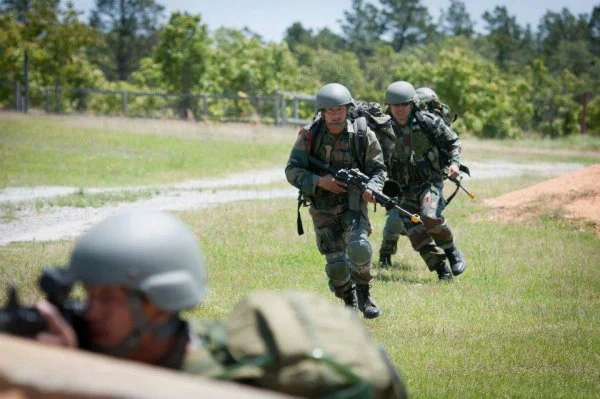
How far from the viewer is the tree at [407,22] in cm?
10362

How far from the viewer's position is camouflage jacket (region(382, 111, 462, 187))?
12.8 meters

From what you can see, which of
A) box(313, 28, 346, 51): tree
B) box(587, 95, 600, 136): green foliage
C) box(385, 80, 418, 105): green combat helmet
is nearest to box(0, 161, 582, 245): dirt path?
box(385, 80, 418, 105): green combat helmet

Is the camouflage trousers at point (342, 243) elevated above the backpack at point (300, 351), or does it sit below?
below

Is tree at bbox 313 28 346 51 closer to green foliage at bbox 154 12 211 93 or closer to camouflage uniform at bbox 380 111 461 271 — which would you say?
green foliage at bbox 154 12 211 93

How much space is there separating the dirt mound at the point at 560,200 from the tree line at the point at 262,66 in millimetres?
32339

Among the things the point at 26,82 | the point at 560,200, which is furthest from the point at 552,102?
the point at 560,200

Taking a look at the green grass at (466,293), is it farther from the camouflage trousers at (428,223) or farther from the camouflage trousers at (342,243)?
the camouflage trousers at (342,243)

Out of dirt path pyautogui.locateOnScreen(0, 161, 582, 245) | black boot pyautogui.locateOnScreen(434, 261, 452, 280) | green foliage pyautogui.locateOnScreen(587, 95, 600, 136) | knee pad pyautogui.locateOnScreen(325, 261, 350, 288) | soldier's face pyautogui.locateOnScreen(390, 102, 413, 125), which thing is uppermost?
soldier's face pyautogui.locateOnScreen(390, 102, 413, 125)

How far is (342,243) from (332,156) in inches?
32.2

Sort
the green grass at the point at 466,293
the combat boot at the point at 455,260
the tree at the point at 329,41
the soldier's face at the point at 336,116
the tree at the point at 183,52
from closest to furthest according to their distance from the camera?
1. the green grass at the point at 466,293
2. the soldier's face at the point at 336,116
3. the combat boot at the point at 455,260
4. the tree at the point at 183,52
5. the tree at the point at 329,41

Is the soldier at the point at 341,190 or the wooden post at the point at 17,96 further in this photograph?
the wooden post at the point at 17,96

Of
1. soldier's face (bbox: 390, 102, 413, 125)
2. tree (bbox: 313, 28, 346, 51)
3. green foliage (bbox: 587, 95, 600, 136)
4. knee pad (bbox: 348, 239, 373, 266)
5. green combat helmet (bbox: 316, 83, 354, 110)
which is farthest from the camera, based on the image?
tree (bbox: 313, 28, 346, 51)

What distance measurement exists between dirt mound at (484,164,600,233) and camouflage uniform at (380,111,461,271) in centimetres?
515

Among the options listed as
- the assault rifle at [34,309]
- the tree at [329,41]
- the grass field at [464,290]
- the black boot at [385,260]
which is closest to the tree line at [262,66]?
the tree at [329,41]
